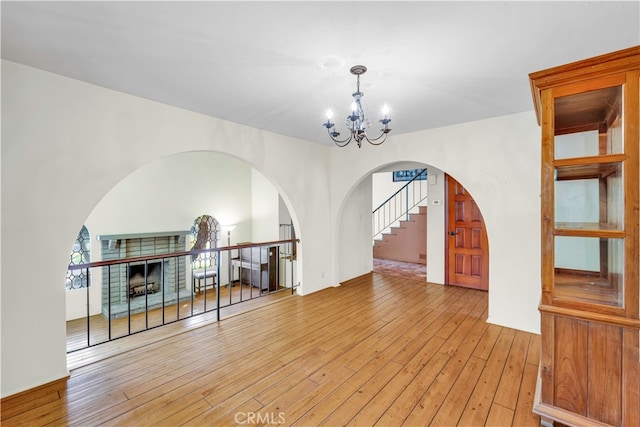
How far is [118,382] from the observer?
→ 230 cm

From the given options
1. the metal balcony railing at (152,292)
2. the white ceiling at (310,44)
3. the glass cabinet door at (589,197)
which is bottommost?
the metal balcony railing at (152,292)

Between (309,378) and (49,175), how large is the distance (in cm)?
284

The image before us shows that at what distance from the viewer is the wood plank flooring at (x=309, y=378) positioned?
6.34 feet

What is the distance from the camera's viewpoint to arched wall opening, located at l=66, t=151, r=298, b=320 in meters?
5.72

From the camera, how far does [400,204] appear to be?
8594 mm

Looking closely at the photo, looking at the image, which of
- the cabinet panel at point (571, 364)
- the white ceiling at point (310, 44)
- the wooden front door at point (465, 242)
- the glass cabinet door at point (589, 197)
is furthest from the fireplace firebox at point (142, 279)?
the glass cabinet door at point (589, 197)

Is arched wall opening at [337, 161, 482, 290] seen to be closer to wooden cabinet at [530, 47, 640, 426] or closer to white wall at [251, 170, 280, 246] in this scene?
white wall at [251, 170, 280, 246]

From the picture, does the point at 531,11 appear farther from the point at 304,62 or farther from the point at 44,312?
the point at 44,312

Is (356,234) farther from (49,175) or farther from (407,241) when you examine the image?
(49,175)

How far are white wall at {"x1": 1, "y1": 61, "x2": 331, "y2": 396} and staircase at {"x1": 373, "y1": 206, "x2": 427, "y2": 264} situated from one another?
20.5 ft

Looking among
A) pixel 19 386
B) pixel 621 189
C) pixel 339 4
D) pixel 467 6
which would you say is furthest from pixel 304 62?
pixel 19 386

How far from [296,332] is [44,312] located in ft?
7.63

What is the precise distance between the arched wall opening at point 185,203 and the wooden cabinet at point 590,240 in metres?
3.47

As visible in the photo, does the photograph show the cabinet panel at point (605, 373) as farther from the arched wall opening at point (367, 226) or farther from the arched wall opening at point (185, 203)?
the arched wall opening at point (185, 203)
